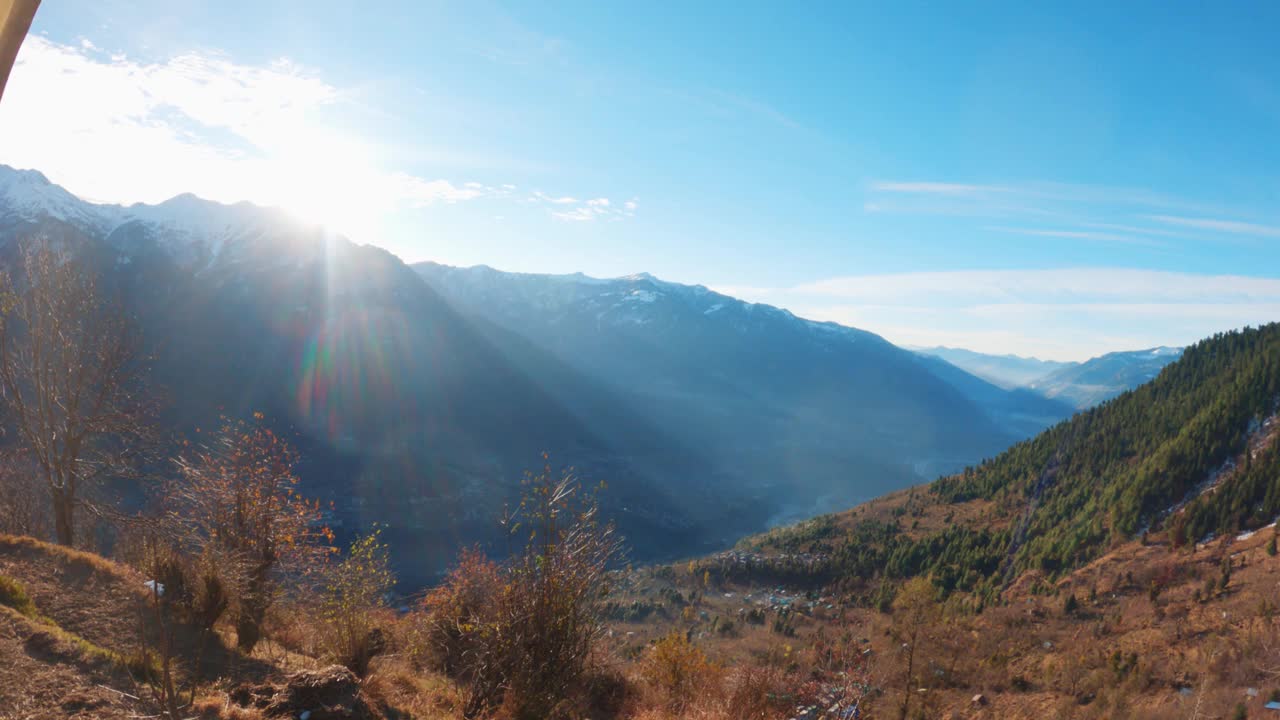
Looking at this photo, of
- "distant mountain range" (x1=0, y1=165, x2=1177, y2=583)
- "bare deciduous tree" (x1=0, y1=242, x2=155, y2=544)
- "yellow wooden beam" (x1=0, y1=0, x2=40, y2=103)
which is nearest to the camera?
"yellow wooden beam" (x1=0, y1=0, x2=40, y2=103)

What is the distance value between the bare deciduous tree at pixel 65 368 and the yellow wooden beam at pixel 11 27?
16.0m

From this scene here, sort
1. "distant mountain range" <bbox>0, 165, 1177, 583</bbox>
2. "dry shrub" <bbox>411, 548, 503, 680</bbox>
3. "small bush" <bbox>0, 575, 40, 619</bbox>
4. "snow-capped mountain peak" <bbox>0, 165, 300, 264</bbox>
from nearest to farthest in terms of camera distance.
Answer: "small bush" <bbox>0, 575, 40, 619</bbox>
"dry shrub" <bbox>411, 548, 503, 680</bbox>
"distant mountain range" <bbox>0, 165, 1177, 583</bbox>
"snow-capped mountain peak" <bbox>0, 165, 300, 264</bbox>

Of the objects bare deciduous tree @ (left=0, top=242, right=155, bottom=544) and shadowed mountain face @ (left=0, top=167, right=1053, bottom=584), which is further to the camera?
shadowed mountain face @ (left=0, top=167, right=1053, bottom=584)

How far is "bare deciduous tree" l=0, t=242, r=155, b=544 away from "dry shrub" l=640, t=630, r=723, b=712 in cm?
1299

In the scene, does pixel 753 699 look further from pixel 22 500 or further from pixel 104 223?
pixel 104 223

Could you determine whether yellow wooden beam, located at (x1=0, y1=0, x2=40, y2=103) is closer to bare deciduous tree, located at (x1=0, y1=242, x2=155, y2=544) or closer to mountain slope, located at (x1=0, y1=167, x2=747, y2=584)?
bare deciduous tree, located at (x1=0, y1=242, x2=155, y2=544)

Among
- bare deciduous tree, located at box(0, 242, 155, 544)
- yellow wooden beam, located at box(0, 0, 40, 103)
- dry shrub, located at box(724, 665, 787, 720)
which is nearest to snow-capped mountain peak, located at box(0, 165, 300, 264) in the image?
bare deciduous tree, located at box(0, 242, 155, 544)

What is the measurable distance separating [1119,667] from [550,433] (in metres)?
174

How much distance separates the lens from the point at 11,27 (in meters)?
1.24

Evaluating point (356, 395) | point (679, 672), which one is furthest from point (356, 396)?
point (679, 672)

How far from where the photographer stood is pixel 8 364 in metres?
12.9

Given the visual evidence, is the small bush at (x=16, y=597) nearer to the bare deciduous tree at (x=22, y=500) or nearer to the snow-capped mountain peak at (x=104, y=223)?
the bare deciduous tree at (x=22, y=500)

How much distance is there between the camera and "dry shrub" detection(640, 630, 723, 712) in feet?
33.2

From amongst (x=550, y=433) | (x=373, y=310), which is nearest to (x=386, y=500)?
(x=550, y=433)
